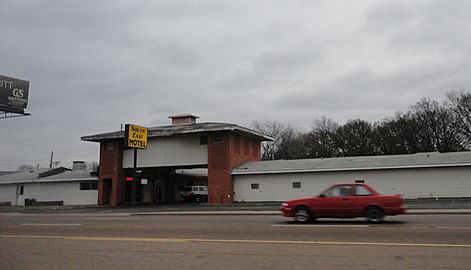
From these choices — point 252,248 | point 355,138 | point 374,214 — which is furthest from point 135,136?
point 355,138

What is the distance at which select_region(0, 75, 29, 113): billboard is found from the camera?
54.7 m

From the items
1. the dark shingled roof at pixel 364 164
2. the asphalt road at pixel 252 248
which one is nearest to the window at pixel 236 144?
the dark shingled roof at pixel 364 164

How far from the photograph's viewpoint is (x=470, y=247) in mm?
9242

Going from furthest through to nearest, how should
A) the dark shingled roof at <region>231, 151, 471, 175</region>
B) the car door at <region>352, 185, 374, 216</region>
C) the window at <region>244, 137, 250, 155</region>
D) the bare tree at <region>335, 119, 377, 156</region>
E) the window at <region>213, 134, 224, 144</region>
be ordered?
1. the bare tree at <region>335, 119, 377, 156</region>
2. the window at <region>244, 137, 250, 155</region>
3. the window at <region>213, 134, 224, 144</region>
4. the dark shingled roof at <region>231, 151, 471, 175</region>
5. the car door at <region>352, 185, 374, 216</region>

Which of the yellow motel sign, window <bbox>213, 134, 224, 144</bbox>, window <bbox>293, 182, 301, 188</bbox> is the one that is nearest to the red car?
window <bbox>293, 182, 301, 188</bbox>

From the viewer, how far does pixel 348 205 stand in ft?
50.0

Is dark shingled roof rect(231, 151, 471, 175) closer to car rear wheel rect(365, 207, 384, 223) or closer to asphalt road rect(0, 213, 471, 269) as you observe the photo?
car rear wheel rect(365, 207, 384, 223)

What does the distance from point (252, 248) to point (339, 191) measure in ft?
21.5

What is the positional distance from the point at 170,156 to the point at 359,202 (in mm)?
28168

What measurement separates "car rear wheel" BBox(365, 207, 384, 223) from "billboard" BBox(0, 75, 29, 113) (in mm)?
51371

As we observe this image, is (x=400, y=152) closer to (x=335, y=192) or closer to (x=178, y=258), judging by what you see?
(x=335, y=192)

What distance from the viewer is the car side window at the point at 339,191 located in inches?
611

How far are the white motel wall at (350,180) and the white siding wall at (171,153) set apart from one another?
14.5 ft

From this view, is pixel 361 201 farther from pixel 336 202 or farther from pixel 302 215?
pixel 302 215
